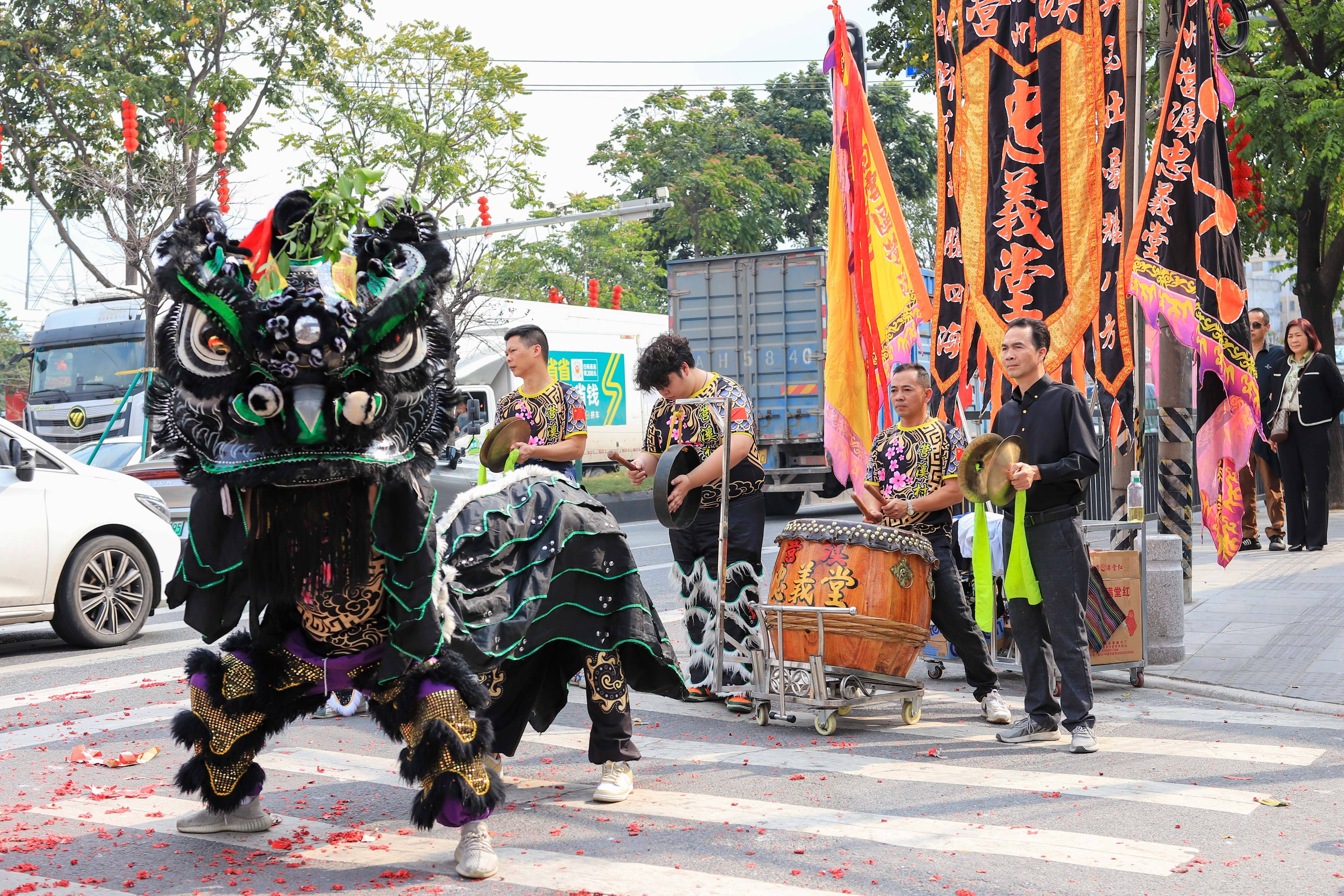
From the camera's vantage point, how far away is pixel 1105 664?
7.66 metres

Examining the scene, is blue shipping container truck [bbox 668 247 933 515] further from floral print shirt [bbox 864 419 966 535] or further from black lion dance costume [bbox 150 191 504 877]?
black lion dance costume [bbox 150 191 504 877]

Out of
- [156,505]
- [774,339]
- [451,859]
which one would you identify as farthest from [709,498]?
[774,339]

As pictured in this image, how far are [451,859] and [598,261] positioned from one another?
3857 centimetres

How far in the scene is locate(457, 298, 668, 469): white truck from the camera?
27.0 m

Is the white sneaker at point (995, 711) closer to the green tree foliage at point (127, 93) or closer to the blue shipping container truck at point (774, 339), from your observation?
the blue shipping container truck at point (774, 339)

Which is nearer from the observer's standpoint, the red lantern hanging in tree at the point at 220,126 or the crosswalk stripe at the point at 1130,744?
the crosswalk stripe at the point at 1130,744

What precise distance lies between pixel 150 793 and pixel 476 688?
198 centimetres

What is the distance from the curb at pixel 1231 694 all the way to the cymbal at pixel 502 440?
12.3 feet

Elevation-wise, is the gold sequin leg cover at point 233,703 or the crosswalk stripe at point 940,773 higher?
the gold sequin leg cover at point 233,703

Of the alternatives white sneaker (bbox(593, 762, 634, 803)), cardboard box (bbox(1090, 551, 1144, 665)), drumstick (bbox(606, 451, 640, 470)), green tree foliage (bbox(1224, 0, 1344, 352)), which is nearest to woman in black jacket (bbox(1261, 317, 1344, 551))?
green tree foliage (bbox(1224, 0, 1344, 352))

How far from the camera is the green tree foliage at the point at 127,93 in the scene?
24.2 meters

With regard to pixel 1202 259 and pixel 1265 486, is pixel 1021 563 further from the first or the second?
pixel 1265 486

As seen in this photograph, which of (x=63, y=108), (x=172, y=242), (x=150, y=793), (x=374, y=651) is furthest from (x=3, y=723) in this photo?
(x=63, y=108)

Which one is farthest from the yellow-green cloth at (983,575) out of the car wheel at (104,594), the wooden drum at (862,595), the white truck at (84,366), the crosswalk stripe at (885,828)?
the white truck at (84,366)
